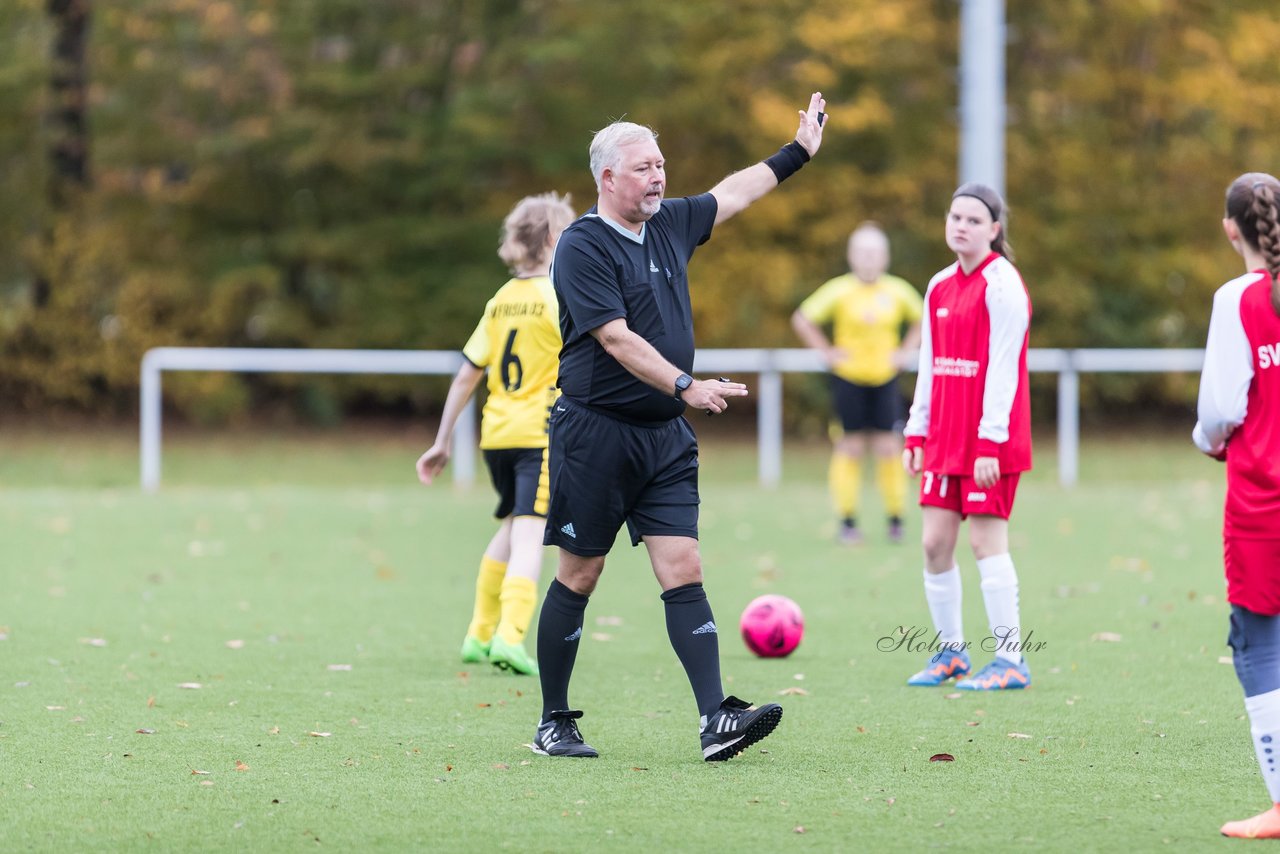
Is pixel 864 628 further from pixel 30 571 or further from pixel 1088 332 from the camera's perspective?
pixel 1088 332

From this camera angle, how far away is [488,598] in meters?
7.70

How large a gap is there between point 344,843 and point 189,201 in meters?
22.4

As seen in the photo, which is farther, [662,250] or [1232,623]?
[662,250]

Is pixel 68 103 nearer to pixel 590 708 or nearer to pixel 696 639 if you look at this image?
pixel 590 708

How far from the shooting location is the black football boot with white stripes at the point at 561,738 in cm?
563

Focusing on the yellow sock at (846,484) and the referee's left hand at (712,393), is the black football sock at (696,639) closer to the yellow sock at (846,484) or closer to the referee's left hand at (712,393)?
the referee's left hand at (712,393)

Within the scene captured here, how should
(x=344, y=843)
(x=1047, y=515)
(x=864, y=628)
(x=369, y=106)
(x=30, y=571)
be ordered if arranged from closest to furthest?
(x=344, y=843)
(x=864, y=628)
(x=30, y=571)
(x=1047, y=515)
(x=369, y=106)

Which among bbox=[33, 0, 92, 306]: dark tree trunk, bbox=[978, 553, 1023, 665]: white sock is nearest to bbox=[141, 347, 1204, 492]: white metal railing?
→ bbox=[33, 0, 92, 306]: dark tree trunk

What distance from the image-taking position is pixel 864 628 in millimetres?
8672

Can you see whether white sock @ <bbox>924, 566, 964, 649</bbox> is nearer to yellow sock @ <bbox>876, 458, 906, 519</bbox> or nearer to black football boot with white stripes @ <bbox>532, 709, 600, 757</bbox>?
black football boot with white stripes @ <bbox>532, 709, 600, 757</bbox>

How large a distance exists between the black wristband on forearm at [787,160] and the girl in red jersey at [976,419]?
3.21ft

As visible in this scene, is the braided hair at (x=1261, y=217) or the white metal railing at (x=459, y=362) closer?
the braided hair at (x=1261, y=217)


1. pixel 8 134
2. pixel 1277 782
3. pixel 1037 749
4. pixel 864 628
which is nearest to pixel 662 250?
pixel 1037 749

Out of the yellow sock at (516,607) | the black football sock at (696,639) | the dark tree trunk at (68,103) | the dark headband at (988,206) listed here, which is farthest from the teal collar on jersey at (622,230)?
the dark tree trunk at (68,103)
